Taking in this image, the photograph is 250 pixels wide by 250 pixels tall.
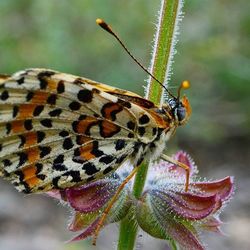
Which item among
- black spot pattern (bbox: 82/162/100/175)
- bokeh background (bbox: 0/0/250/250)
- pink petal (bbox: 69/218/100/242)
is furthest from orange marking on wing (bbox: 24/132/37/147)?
bokeh background (bbox: 0/0/250/250)

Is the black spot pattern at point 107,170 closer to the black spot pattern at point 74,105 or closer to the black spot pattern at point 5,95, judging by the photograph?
the black spot pattern at point 74,105

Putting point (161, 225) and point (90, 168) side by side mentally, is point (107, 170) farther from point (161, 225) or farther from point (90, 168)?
point (161, 225)

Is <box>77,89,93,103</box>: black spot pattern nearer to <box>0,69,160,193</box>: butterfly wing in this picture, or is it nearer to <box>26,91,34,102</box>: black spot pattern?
<box>0,69,160,193</box>: butterfly wing

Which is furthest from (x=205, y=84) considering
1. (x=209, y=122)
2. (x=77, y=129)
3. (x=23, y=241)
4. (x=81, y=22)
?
(x=77, y=129)

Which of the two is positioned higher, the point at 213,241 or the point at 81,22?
the point at 81,22

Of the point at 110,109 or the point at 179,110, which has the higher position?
the point at 179,110

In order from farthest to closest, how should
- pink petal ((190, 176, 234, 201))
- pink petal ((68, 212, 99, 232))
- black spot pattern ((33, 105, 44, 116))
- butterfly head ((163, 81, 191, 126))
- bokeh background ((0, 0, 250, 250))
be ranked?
bokeh background ((0, 0, 250, 250)) < pink petal ((190, 176, 234, 201)) < pink petal ((68, 212, 99, 232)) < butterfly head ((163, 81, 191, 126)) < black spot pattern ((33, 105, 44, 116))

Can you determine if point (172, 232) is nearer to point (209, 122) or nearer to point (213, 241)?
point (213, 241)

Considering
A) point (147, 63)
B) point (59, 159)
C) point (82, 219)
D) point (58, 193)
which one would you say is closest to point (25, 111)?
point (59, 159)
